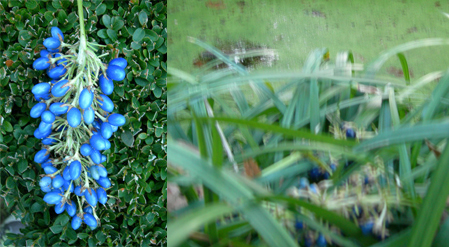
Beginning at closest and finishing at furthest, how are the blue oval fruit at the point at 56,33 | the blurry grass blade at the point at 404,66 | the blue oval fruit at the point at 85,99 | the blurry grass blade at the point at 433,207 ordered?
the blurry grass blade at the point at 433,207 → the blurry grass blade at the point at 404,66 → the blue oval fruit at the point at 85,99 → the blue oval fruit at the point at 56,33

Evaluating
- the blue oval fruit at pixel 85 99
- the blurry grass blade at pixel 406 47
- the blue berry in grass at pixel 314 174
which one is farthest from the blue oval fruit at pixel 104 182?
the blurry grass blade at pixel 406 47

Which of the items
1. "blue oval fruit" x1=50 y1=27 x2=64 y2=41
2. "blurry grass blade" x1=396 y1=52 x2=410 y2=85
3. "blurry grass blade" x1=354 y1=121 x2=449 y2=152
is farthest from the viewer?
"blue oval fruit" x1=50 y1=27 x2=64 y2=41

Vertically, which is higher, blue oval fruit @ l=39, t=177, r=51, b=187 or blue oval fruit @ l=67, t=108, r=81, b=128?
blue oval fruit @ l=67, t=108, r=81, b=128

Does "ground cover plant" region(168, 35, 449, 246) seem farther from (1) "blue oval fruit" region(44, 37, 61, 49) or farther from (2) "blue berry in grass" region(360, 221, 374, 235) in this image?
(1) "blue oval fruit" region(44, 37, 61, 49)

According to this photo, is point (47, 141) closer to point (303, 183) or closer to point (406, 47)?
point (303, 183)

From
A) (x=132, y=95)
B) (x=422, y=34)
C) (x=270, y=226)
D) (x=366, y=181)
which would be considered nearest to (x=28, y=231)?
(x=132, y=95)

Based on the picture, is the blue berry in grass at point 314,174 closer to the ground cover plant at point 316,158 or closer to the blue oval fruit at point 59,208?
the ground cover plant at point 316,158

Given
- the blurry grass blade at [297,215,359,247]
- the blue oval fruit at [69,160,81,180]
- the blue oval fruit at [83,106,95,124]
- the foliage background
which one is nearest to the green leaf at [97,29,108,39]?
the foliage background

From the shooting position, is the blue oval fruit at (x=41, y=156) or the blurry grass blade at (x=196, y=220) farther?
the blue oval fruit at (x=41, y=156)
